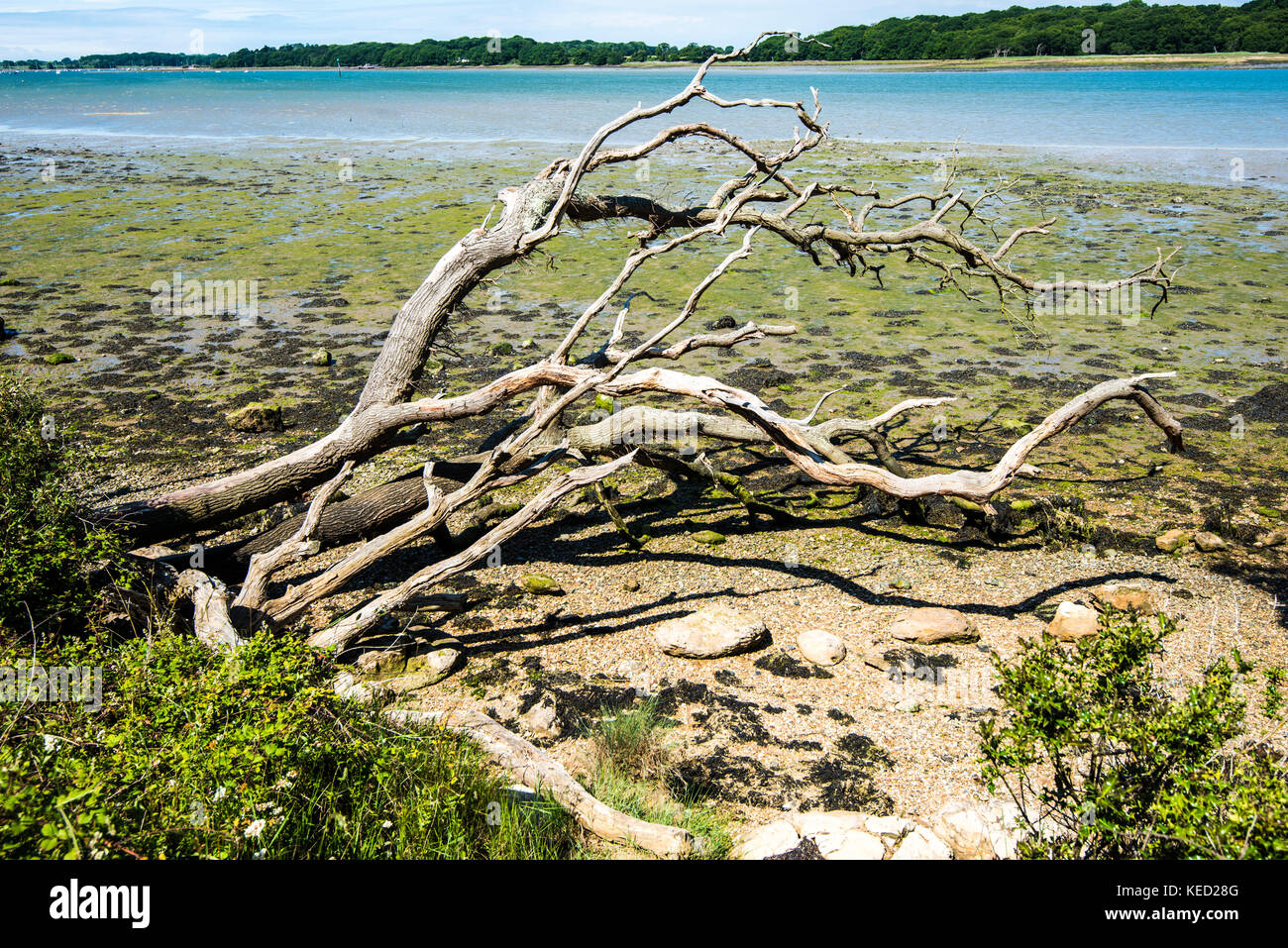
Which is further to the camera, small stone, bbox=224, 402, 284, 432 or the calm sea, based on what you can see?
the calm sea

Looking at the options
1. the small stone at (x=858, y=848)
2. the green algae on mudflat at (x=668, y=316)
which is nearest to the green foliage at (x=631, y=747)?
the small stone at (x=858, y=848)

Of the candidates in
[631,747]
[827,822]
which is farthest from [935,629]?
[631,747]

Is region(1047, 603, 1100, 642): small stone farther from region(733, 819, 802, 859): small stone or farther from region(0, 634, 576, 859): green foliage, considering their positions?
region(0, 634, 576, 859): green foliage

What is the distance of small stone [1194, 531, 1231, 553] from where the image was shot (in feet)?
24.9

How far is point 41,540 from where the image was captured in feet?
17.1

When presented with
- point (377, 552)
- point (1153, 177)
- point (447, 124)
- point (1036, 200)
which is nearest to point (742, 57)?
point (377, 552)

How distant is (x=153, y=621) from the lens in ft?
18.7

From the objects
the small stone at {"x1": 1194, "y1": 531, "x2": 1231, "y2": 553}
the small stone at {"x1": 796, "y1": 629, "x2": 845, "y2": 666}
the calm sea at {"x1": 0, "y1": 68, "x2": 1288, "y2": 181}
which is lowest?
the small stone at {"x1": 796, "y1": 629, "x2": 845, "y2": 666}

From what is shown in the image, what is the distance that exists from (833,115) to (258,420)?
144 ft

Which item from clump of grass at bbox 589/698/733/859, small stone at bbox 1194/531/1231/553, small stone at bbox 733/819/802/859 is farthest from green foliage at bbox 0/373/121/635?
small stone at bbox 1194/531/1231/553

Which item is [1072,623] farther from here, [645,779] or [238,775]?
[238,775]

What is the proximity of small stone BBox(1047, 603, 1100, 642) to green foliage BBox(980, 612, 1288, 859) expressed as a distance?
232cm

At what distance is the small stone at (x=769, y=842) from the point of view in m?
4.34

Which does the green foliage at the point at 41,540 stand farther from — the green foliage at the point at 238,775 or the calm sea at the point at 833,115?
the calm sea at the point at 833,115
